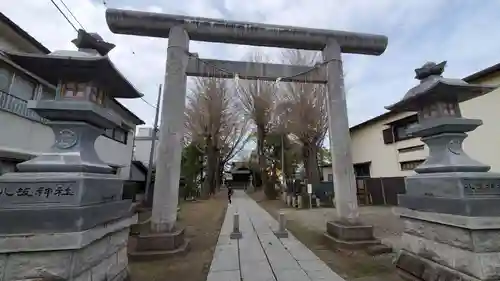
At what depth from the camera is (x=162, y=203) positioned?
A: 19.6ft

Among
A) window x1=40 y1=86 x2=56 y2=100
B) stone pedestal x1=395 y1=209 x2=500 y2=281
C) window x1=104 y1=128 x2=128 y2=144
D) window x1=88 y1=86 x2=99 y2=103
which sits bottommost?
stone pedestal x1=395 y1=209 x2=500 y2=281

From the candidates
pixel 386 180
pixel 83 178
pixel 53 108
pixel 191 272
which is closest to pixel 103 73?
pixel 53 108

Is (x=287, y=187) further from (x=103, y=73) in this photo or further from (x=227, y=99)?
(x=103, y=73)

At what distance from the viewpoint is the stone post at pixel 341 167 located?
20.3 feet

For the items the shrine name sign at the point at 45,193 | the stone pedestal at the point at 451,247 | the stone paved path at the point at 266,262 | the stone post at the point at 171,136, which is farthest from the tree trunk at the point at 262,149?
the shrine name sign at the point at 45,193

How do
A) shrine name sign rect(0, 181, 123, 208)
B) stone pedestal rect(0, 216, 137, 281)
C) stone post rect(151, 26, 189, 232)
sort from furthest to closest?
stone post rect(151, 26, 189, 232) < shrine name sign rect(0, 181, 123, 208) < stone pedestal rect(0, 216, 137, 281)

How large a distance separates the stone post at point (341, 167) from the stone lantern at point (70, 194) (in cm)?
535

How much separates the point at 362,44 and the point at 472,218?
6.17 meters

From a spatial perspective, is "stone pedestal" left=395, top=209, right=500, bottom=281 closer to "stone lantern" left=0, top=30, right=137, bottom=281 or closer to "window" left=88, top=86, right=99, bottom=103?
"stone lantern" left=0, top=30, right=137, bottom=281

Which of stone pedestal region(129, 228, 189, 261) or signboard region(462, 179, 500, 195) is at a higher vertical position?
signboard region(462, 179, 500, 195)

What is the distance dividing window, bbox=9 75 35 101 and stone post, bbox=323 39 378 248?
33.9 ft

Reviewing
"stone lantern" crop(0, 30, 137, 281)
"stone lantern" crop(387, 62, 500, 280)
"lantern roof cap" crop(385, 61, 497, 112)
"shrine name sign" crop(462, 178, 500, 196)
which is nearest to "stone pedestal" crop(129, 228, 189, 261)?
"stone lantern" crop(0, 30, 137, 281)

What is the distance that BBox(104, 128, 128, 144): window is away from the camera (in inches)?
539

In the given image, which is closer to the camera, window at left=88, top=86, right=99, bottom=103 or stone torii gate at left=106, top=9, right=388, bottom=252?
window at left=88, top=86, right=99, bottom=103
